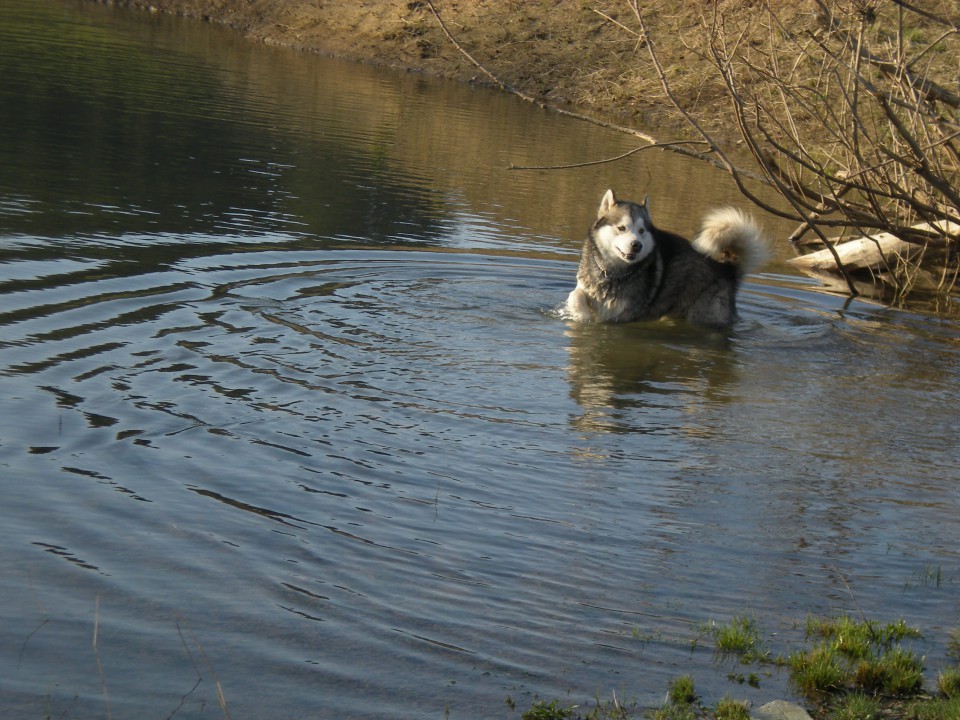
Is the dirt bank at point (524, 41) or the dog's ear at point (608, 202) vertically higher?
the dirt bank at point (524, 41)

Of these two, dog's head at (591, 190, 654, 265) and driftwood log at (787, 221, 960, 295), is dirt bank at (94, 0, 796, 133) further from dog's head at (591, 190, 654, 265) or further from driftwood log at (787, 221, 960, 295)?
dog's head at (591, 190, 654, 265)

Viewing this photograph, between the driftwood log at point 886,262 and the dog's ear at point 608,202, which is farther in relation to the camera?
the driftwood log at point 886,262

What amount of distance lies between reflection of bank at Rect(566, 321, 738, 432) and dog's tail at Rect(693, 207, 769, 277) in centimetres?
80

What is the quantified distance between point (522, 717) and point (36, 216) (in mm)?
9924

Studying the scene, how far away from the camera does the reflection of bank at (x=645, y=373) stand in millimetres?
8273

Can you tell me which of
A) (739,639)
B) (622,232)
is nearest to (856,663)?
(739,639)

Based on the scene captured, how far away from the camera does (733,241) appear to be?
11.3 m

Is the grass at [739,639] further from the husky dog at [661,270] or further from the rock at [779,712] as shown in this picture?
the husky dog at [661,270]

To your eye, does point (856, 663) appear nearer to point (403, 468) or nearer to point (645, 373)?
point (403, 468)

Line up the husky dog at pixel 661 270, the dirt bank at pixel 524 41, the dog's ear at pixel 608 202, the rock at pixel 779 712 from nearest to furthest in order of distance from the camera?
the rock at pixel 779 712 < the husky dog at pixel 661 270 < the dog's ear at pixel 608 202 < the dirt bank at pixel 524 41

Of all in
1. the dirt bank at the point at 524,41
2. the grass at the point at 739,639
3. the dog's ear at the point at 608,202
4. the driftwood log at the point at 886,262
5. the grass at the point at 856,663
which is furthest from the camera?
the dirt bank at the point at 524,41

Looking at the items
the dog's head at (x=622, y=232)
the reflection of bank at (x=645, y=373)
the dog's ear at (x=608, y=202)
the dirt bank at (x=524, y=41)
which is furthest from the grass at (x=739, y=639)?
the dirt bank at (x=524, y=41)

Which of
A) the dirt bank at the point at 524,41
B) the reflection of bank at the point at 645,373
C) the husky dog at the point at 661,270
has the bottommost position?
the reflection of bank at the point at 645,373

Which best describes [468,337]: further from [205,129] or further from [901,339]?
[205,129]
